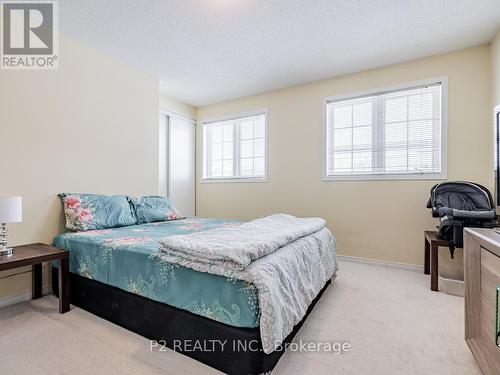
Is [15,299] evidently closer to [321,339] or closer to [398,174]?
[321,339]

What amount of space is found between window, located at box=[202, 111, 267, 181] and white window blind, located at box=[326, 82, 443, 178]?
114cm

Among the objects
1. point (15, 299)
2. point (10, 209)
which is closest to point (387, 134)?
point (10, 209)

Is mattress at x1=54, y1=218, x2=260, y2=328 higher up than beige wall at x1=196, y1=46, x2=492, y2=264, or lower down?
lower down

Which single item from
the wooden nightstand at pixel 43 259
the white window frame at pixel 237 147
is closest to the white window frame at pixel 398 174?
the white window frame at pixel 237 147

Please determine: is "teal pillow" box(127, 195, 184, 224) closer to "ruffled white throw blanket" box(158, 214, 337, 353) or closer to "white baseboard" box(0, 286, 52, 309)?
"white baseboard" box(0, 286, 52, 309)

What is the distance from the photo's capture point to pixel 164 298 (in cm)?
158

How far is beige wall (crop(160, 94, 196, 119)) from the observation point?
14.0ft

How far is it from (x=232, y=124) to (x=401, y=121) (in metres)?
2.64

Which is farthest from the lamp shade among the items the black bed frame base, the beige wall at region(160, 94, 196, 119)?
the beige wall at region(160, 94, 196, 119)

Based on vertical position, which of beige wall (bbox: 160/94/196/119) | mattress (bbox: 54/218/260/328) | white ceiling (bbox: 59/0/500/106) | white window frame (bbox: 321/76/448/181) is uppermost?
white ceiling (bbox: 59/0/500/106)

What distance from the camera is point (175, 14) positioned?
7.66ft

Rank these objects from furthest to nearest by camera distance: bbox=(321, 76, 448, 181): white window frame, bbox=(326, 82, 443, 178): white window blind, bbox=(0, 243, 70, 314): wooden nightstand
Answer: bbox=(326, 82, 443, 178): white window blind
bbox=(321, 76, 448, 181): white window frame
bbox=(0, 243, 70, 314): wooden nightstand

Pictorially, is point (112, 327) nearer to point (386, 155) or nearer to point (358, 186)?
point (358, 186)

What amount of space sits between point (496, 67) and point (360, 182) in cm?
177
